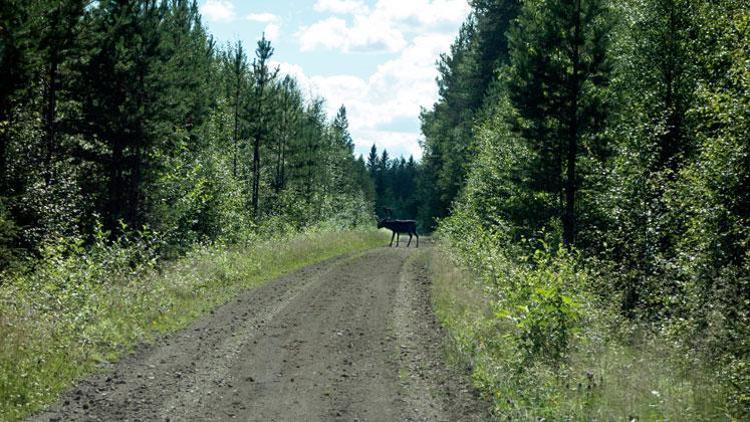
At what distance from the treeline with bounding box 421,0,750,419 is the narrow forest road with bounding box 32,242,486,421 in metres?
1.45

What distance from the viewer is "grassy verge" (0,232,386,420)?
29.4 ft

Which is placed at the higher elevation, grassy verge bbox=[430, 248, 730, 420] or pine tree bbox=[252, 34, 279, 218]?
pine tree bbox=[252, 34, 279, 218]

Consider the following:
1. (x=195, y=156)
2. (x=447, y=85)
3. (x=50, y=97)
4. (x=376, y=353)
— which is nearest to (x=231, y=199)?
(x=195, y=156)

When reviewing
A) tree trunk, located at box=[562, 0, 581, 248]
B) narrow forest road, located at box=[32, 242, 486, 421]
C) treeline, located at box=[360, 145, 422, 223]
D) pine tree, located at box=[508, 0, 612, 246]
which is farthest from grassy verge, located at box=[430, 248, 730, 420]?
treeline, located at box=[360, 145, 422, 223]

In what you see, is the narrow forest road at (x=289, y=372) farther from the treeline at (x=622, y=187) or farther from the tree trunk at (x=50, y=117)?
the tree trunk at (x=50, y=117)

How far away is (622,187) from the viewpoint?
16.4m

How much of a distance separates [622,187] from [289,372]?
10.5 m

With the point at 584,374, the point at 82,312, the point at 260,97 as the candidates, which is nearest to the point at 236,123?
the point at 260,97

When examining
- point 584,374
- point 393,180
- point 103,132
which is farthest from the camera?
point 393,180

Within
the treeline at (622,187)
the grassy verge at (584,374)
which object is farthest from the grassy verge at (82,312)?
the treeline at (622,187)

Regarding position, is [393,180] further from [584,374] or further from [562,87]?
[584,374]

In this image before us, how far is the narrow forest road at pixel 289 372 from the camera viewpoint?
8367 millimetres

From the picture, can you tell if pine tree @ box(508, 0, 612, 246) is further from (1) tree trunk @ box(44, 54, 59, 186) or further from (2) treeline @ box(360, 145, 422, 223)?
(2) treeline @ box(360, 145, 422, 223)

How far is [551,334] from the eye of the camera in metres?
10.2
